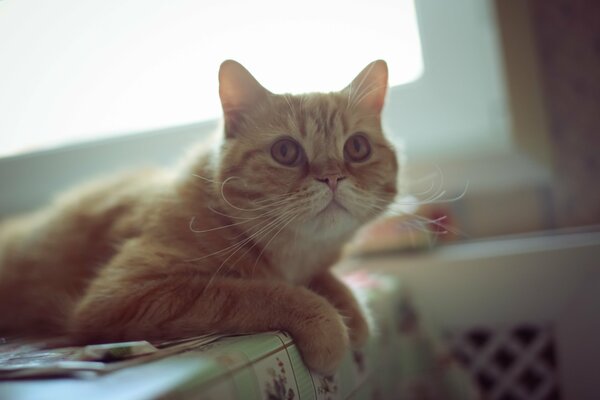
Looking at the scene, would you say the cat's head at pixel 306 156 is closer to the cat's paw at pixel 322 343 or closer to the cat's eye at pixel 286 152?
the cat's eye at pixel 286 152

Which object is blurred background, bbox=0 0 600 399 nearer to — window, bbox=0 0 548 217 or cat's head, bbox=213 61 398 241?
window, bbox=0 0 548 217

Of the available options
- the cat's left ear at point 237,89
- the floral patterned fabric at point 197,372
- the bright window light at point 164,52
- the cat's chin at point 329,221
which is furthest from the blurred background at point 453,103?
the floral patterned fabric at point 197,372

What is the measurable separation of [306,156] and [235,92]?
0.66 ft

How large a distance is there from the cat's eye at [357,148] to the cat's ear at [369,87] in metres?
0.09

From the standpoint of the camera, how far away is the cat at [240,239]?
2.56ft

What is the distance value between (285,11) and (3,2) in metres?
0.88

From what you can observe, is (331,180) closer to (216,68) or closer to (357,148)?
(357,148)

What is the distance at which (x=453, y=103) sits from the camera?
1.80 m

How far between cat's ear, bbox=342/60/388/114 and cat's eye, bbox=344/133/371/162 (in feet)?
0.29

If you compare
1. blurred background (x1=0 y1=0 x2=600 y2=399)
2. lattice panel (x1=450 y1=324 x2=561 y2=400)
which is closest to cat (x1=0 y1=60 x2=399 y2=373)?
blurred background (x1=0 y1=0 x2=600 y2=399)

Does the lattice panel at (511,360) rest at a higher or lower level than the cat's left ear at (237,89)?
lower

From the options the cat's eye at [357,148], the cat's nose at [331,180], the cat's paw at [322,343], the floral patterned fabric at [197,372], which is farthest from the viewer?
the cat's eye at [357,148]

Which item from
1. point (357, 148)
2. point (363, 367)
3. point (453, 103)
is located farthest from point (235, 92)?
point (453, 103)

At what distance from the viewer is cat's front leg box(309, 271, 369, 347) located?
91cm
